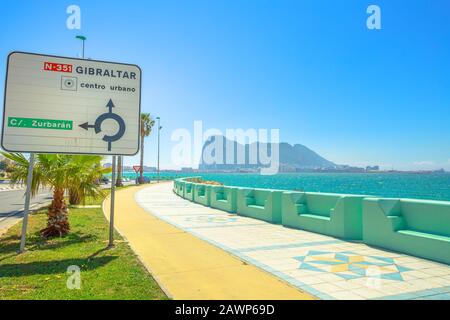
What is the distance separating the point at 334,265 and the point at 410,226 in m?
2.48

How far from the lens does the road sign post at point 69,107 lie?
23.8 feet

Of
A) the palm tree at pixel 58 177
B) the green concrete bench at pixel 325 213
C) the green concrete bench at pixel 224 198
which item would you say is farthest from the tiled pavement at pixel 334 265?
the green concrete bench at pixel 224 198

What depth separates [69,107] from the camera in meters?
7.62

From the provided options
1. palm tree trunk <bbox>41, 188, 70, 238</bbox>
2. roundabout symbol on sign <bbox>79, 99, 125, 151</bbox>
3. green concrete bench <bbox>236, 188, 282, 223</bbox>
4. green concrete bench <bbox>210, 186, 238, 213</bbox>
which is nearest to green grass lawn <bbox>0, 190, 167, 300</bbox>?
palm tree trunk <bbox>41, 188, 70, 238</bbox>

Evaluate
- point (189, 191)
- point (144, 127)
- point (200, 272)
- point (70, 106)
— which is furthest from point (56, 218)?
point (144, 127)

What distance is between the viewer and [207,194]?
59.7 ft

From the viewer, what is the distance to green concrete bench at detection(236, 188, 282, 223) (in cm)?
1168

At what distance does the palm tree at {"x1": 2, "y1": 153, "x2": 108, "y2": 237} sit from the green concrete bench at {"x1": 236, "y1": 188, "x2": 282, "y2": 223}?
613 cm

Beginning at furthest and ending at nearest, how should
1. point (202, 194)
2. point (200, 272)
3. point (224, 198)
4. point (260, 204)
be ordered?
point (202, 194) < point (224, 198) < point (260, 204) < point (200, 272)

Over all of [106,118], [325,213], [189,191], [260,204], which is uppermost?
A: [106,118]

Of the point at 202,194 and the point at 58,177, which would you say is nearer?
the point at 58,177

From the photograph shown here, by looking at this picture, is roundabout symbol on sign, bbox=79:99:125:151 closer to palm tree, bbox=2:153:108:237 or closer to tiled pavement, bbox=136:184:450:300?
palm tree, bbox=2:153:108:237

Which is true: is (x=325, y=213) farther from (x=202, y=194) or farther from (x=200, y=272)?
(x=202, y=194)
